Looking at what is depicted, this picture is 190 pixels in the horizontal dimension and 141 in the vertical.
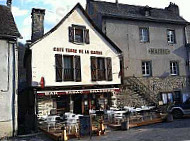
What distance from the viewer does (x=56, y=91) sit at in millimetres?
14812

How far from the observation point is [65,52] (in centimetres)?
1619

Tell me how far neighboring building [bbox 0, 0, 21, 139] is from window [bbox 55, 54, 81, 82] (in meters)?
3.20

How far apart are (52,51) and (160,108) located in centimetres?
995

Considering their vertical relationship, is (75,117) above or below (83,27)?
below

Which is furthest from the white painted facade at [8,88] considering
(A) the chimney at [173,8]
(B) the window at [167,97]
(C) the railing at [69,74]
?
(A) the chimney at [173,8]

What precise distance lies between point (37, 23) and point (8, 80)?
5.86 metres

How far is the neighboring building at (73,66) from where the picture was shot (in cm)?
1502

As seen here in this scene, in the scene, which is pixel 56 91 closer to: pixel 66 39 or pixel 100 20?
pixel 66 39

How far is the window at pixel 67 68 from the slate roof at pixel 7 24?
3405mm

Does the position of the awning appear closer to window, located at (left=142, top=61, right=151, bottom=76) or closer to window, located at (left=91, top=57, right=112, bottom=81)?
window, located at (left=91, top=57, right=112, bottom=81)

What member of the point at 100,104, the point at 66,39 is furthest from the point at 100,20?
the point at 100,104

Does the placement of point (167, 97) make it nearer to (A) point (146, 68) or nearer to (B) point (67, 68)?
(A) point (146, 68)

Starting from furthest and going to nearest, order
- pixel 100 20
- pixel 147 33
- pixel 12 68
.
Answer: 1. pixel 147 33
2. pixel 100 20
3. pixel 12 68

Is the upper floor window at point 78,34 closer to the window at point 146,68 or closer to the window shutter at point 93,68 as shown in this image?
the window shutter at point 93,68
